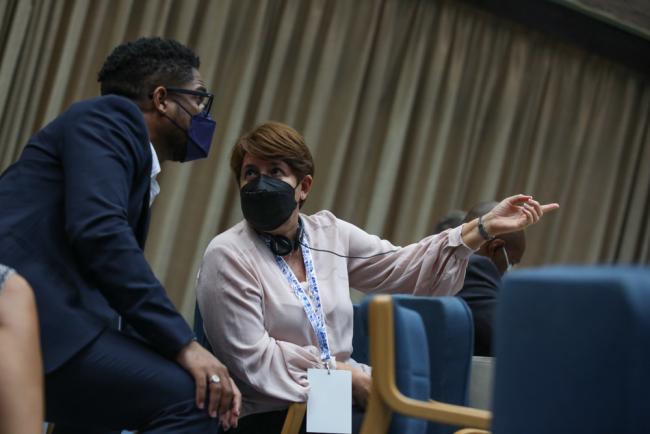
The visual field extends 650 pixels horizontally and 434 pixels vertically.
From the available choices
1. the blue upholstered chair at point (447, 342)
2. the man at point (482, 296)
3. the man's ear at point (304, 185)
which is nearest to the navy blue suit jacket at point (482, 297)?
the man at point (482, 296)

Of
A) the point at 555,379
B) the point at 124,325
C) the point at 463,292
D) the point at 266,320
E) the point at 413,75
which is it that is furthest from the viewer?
the point at 413,75

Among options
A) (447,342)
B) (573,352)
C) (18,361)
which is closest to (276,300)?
(447,342)

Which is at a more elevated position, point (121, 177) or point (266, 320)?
point (121, 177)

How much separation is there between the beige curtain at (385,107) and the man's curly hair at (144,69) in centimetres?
218

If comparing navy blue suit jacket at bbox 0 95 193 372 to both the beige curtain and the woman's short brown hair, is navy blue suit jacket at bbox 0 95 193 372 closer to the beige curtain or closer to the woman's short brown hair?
the woman's short brown hair

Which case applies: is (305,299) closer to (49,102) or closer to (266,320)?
(266,320)

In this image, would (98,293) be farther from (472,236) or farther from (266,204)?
(472,236)

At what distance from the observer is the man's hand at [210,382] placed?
1.92 meters

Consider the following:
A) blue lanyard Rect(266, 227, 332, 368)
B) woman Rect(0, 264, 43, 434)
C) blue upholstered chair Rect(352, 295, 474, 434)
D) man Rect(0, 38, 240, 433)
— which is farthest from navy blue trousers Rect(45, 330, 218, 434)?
blue lanyard Rect(266, 227, 332, 368)

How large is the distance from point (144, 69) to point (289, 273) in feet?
2.34

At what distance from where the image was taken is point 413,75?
18.5 ft

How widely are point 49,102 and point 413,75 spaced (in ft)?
7.40

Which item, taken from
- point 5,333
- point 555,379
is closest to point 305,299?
point 5,333

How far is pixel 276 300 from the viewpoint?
99.1 inches
